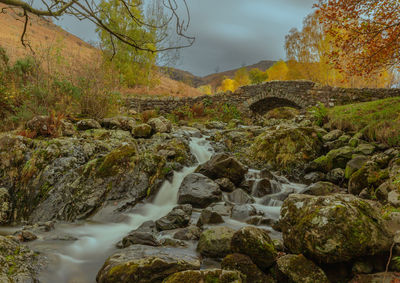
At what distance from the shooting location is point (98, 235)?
4.14m

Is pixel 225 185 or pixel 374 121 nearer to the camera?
pixel 225 185

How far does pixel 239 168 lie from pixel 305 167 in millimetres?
2442

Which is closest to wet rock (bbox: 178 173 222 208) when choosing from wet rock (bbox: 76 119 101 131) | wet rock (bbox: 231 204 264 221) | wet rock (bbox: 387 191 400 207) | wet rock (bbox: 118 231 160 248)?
wet rock (bbox: 231 204 264 221)

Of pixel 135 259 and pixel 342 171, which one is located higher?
pixel 342 171

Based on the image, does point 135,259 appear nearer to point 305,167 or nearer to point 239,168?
point 239,168

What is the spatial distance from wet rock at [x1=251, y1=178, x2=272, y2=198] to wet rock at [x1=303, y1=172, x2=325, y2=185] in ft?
4.62

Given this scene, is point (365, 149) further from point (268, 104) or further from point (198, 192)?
point (268, 104)

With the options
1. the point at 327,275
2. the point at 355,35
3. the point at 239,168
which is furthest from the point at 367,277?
the point at 355,35

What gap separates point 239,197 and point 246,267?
294 cm

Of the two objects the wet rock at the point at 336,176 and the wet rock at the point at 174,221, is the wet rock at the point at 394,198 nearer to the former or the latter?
the wet rock at the point at 336,176

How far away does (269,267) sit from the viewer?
9.39ft

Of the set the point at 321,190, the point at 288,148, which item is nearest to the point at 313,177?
the point at 288,148

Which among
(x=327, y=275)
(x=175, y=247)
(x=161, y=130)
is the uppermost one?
(x=161, y=130)

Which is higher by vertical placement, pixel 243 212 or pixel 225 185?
pixel 225 185
